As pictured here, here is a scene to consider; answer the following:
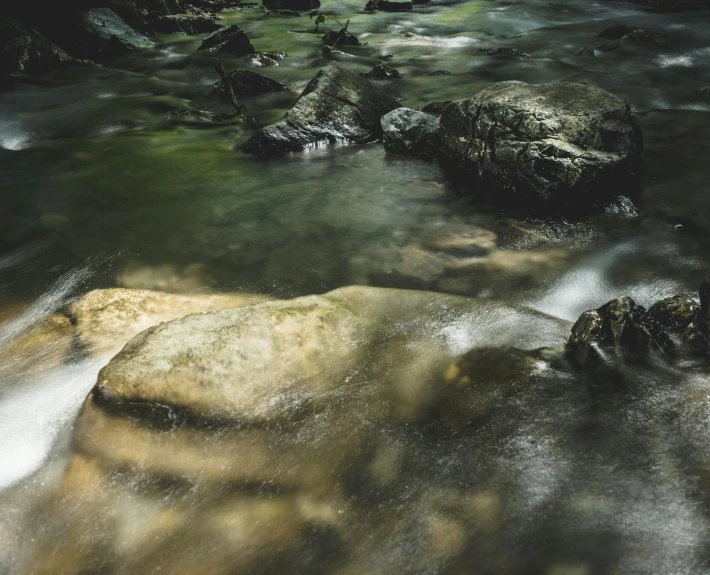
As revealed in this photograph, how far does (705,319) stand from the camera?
10.00ft

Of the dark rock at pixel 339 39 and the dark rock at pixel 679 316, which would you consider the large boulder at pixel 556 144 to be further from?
the dark rock at pixel 339 39

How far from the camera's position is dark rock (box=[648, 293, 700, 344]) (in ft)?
10.4

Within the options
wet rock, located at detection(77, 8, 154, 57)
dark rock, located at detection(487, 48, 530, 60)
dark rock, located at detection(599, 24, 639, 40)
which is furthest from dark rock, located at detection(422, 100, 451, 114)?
wet rock, located at detection(77, 8, 154, 57)

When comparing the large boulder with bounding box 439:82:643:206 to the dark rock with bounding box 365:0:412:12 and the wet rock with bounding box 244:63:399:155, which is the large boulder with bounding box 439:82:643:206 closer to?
the wet rock with bounding box 244:63:399:155

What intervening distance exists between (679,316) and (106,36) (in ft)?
50.6

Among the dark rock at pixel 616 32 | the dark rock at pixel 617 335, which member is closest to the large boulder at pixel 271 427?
the dark rock at pixel 617 335

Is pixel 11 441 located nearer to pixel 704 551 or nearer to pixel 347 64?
pixel 704 551

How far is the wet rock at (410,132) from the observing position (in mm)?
6863

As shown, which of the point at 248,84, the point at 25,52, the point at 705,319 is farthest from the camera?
the point at 25,52

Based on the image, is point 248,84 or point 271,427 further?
point 248,84

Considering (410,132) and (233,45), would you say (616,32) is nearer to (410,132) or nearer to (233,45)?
(233,45)

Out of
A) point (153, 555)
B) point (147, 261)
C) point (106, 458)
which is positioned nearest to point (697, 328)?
point (153, 555)

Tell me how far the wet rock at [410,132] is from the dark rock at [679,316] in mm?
3957

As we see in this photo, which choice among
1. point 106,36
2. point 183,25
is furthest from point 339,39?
point 106,36
